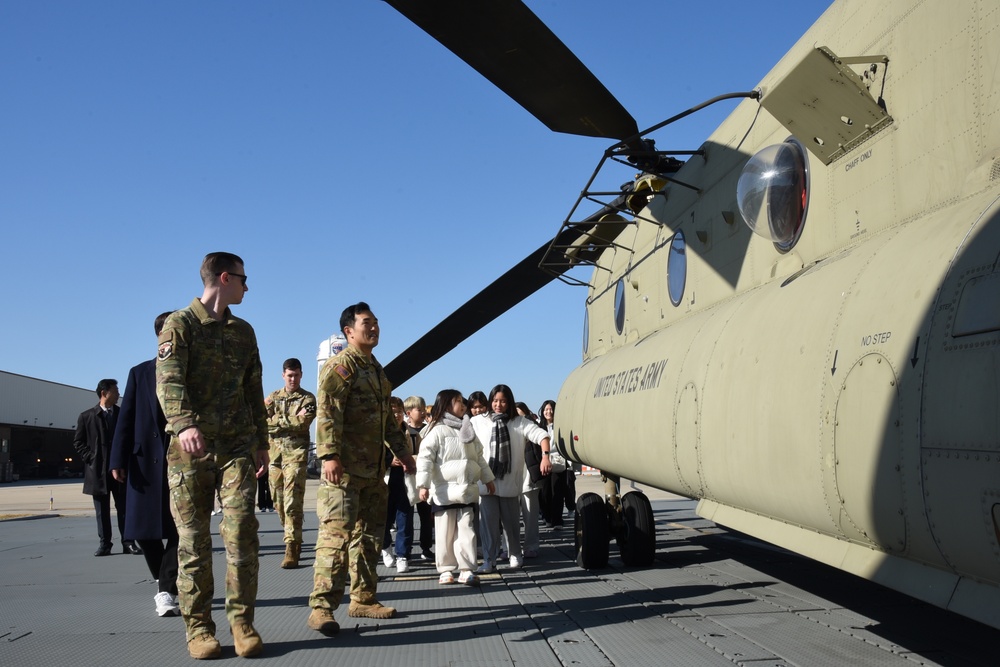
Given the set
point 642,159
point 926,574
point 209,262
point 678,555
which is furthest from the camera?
point 678,555

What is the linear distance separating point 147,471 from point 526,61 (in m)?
3.62

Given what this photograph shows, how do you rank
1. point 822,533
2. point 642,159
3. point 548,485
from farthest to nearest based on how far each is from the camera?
point 548,485 < point 642,159 < point 822,533

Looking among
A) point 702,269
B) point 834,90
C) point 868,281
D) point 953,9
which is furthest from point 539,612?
point 953,9

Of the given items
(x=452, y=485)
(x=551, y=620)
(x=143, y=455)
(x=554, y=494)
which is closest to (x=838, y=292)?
(x=551, y=620)

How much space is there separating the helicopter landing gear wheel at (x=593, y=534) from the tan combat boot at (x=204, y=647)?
3.68m

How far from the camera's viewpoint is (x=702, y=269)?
607 cm

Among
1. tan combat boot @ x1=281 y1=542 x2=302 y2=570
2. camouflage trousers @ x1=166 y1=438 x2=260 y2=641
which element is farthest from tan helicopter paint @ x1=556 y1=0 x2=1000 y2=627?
tan combat boot @ x1=281 y1=542 x2=302 y2=570

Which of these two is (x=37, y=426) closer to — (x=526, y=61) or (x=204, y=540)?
(x=204, y=540)

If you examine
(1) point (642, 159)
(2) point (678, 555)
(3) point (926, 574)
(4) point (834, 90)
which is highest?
(1) point (642, 159)

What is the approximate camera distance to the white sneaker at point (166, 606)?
216 inches

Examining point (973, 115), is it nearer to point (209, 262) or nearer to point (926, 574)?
point (926, 574)

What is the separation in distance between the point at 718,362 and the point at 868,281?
1.40 metres

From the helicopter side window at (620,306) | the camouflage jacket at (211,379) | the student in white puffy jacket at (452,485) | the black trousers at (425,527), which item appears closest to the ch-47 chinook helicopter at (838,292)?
the student in white puffy jacket at (452,485)

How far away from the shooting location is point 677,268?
21.8 ft
